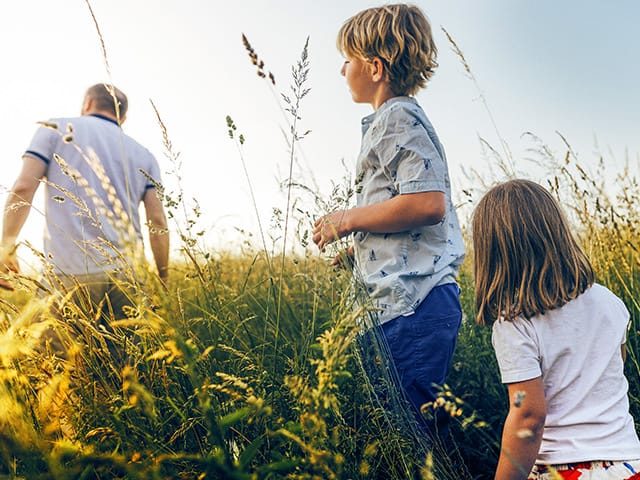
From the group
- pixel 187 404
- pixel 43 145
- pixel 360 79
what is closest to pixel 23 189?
pixel 43 145

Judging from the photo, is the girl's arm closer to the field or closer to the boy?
the field

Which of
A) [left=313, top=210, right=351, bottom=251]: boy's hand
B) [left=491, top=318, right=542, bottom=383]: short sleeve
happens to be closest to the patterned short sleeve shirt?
[left=313, top=210, right=351, bottom=251]: boy's hand

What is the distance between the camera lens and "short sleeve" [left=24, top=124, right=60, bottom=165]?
10.0ft

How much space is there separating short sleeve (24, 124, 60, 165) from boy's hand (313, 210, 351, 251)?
1.82 m

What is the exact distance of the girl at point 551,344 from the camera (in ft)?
5.08

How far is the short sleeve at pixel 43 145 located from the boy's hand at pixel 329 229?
1.82 m

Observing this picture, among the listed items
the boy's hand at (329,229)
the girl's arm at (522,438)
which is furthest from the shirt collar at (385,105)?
the girl's arm at (522,438)

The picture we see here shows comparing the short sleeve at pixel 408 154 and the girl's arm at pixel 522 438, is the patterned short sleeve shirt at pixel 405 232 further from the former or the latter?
the girl's arm at pixel 522 438

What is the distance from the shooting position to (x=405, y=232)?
198 cm

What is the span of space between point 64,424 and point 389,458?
2.85 ft

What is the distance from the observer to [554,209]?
1.78 m

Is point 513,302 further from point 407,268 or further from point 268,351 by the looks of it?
point 268,351

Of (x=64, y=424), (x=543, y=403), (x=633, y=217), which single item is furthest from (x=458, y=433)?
(x=64, y=424)

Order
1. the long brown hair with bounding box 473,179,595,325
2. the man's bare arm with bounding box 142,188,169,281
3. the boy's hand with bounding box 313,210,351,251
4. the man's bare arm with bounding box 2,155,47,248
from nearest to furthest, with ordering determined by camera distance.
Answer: the long brown hair with bounding box 473,179,595,325 → the boy's hand with bounding box 313,210,351,251 → the man's bare arm with bounding box 2,155,47,248 → the man's bare arm with bounding box 142,188,169,281
